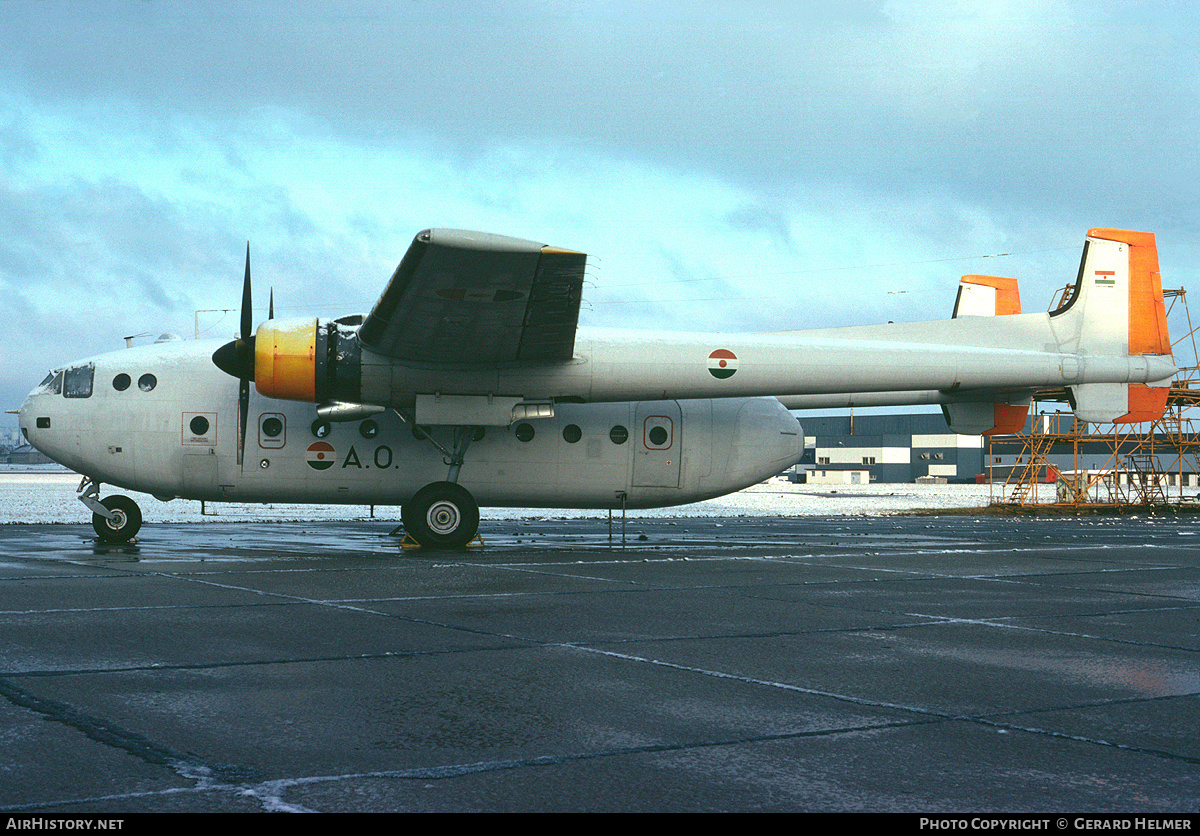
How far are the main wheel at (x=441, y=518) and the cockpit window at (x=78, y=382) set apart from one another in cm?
685

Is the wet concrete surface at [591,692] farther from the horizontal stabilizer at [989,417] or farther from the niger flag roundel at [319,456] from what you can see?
the horizontal stabilizer at [989,417]

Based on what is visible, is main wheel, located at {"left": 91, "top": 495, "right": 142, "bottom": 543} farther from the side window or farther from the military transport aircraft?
the side window

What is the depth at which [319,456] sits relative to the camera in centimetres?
1869

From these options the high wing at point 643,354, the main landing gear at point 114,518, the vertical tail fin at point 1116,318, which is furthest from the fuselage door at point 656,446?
the main landing gear at point 114,518

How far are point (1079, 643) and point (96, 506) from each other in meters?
17.0

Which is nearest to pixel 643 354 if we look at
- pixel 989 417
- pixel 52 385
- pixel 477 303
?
pixel 477 303

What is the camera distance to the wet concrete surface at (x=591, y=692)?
4090 mm

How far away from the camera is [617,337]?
17750mm

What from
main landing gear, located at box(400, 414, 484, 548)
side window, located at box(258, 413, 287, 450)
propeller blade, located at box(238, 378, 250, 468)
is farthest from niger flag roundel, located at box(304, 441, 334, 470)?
main landing gear, located at box(400, 414, 484, 548)

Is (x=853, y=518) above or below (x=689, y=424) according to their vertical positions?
below

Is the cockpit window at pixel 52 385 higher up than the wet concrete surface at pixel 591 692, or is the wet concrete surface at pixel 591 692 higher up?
the cockpit window at pixel 52 385

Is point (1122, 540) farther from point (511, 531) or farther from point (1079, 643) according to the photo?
point (1079, 643)

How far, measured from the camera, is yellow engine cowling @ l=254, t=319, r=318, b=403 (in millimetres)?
16531
